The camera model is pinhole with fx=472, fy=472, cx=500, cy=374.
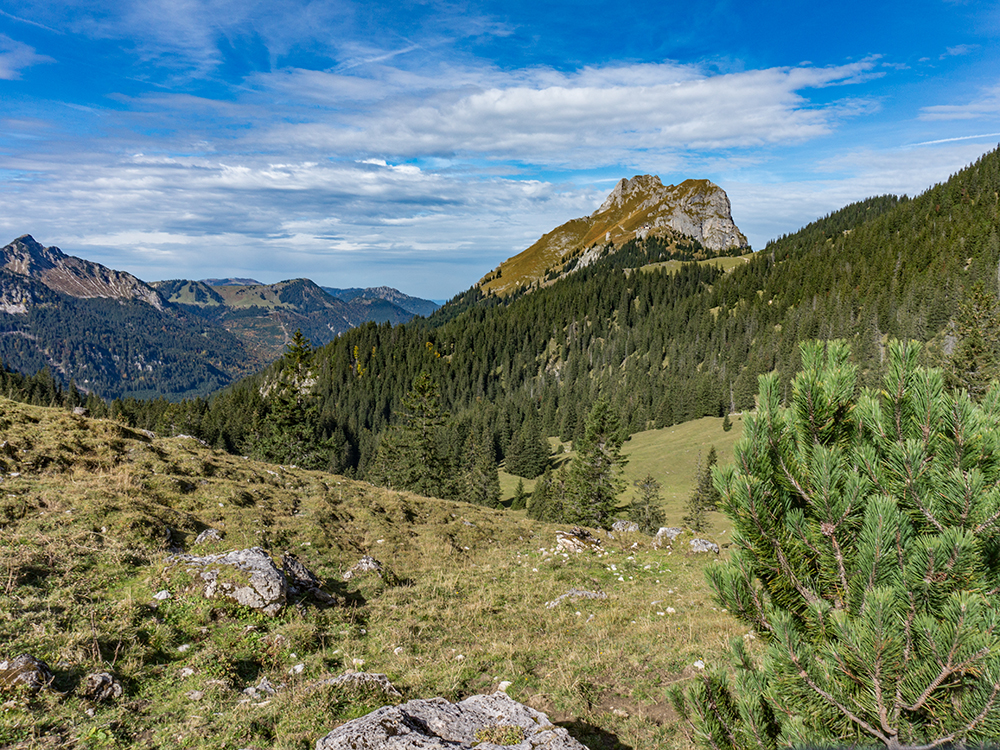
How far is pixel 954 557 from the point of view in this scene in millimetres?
3139

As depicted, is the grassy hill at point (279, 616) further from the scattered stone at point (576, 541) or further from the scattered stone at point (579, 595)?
the scattered stone at point (576, 541)

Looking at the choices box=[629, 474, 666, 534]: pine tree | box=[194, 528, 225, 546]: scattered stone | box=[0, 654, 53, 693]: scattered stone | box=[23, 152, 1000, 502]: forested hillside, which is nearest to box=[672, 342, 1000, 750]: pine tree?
box=[0, 654, 53, 693]: scattered stone

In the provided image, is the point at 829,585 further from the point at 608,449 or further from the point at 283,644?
the point at 608,449

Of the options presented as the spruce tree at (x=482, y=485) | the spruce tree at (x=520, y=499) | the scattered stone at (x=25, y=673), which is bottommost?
the spruce tree at (x=520, y=499)

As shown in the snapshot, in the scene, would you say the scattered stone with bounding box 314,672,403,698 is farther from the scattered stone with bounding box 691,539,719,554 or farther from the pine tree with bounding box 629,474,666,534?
the pine tree with bounding box 629,474,666,534

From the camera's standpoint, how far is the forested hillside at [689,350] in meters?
112

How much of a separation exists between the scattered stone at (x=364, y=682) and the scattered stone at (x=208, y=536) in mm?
8299

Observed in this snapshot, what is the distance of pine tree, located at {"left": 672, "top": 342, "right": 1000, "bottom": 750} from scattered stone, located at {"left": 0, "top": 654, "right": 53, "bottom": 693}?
9001 mm

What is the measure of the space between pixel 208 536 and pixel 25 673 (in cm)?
778

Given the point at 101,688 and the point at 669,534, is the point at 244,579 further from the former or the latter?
the point at 669,534

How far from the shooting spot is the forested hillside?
11175 cm

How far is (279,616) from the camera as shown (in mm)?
10719

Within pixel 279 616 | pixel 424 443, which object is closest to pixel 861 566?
pixel 279 616

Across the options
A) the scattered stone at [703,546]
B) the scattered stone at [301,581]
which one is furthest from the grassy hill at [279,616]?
the scattered stone at [703,546]
